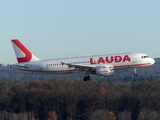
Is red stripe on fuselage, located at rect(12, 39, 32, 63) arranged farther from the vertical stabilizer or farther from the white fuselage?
the white fuselage

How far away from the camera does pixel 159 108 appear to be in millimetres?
129500

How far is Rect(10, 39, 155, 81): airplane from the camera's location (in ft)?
274

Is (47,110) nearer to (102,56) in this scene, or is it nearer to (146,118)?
(146,118)

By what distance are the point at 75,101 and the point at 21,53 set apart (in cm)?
5653

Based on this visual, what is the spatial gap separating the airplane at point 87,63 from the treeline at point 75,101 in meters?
48.4

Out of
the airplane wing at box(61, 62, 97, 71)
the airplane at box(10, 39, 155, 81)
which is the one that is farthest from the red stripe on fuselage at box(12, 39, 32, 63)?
the airplane wing at box(61, 62, 97, 71)

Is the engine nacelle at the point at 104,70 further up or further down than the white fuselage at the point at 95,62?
further down

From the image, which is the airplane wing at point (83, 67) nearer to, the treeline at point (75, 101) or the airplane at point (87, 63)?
the airplane at point (87, 63)

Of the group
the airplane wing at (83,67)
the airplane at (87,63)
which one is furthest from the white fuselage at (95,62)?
the airplane wing at (83,67)

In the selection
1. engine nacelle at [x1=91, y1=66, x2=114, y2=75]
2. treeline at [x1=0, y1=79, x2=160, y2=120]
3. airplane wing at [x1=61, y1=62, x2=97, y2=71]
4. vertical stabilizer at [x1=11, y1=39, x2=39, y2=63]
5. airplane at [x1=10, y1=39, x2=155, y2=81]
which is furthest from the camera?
treeline at [x1=0, y1=79, x2=160, y2=120]

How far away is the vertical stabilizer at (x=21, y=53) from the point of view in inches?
3553

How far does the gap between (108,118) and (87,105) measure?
1617 cm

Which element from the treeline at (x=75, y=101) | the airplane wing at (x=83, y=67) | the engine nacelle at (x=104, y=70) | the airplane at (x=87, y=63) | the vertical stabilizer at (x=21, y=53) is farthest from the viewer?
the treeline at (x=75, y=101)

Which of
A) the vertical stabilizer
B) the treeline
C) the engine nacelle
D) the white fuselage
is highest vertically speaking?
the vertical stabilizer
